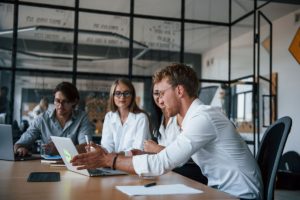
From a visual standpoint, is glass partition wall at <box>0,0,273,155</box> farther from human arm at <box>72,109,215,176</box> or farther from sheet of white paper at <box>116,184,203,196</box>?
sheet of white paper at <box>116,184,203,196</box>

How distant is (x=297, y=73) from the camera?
20.1ft

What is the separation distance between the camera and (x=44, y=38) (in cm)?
538

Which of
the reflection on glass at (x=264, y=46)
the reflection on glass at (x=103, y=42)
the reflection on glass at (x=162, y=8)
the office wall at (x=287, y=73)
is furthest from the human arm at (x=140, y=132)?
the office wall at (x=287, y=73)

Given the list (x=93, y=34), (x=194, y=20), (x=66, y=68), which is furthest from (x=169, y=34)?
(x=66, y=68)

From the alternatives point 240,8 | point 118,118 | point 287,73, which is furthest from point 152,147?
point 287,73

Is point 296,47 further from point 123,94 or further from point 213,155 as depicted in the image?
point 213,155

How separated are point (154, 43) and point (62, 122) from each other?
3.05m

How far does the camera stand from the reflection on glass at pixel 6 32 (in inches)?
187

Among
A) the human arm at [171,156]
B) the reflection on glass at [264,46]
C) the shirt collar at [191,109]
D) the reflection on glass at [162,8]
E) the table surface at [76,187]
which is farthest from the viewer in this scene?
the reflection on glass at [264,46]

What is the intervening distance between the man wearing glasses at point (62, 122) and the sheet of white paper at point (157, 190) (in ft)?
4.78

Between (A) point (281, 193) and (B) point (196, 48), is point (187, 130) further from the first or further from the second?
(B) point (196, 48)

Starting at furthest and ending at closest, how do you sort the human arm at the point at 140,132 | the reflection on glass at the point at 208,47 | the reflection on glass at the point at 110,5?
the reflection on glass at the point at 208,47 → the reflection on glass at the point at 110,5 → the human arm at the point at 140,132

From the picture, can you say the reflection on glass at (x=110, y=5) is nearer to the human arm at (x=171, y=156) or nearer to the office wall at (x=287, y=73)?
the office wall at (x=287, y=73)

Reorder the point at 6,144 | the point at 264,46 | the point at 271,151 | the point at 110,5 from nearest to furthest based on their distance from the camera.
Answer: the point at 271,151
the point at 6,144
the point at 110,5
the point at 264,46
